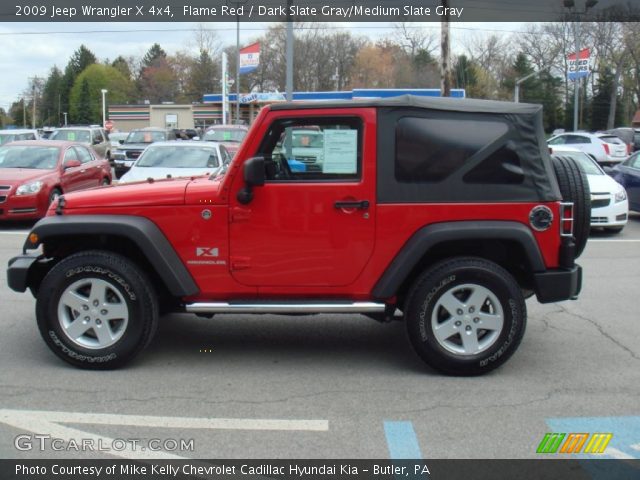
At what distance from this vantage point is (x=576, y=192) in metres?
5.21

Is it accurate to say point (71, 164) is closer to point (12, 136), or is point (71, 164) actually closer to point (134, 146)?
point (134, 146)

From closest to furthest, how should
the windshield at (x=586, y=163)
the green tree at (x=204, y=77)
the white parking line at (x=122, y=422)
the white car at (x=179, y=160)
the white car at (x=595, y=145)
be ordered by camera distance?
the white parking line at (x=122, y=422)
the windshield at (x=586, y=163)
the white car at (x=179, y=160)
the white car at (x=595, y=145)
the green tree at (x=204, y=77)

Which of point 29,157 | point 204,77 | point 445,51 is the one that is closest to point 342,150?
point 29,157

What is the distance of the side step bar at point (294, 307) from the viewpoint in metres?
4.97

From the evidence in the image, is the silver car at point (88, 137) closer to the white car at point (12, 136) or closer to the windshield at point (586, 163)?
the white car at point (12, 136)

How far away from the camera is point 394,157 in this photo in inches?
195

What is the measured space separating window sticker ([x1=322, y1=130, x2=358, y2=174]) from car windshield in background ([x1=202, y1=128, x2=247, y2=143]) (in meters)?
16.9

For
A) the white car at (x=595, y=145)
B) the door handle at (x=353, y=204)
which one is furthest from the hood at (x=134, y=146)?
the door handle at (x=353, y=204)

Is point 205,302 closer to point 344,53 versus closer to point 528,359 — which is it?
point 528,359

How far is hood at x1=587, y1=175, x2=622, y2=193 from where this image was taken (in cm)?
1211

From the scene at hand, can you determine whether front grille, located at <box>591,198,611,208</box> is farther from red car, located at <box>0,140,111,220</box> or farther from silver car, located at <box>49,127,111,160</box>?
silver car, located at <box>49,127,111,160</box>

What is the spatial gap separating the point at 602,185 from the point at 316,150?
8.84 meters

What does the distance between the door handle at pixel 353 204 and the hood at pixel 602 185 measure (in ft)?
27.6

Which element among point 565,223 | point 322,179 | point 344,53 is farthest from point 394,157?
Answer: point 344,53
